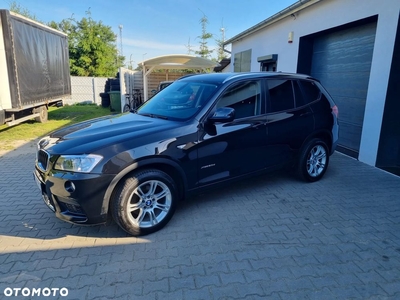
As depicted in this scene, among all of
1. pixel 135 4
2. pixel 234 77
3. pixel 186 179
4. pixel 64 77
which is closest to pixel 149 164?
pixel 186 179

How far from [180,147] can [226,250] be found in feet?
3.98

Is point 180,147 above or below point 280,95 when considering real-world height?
below

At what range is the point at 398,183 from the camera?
15.8 ft

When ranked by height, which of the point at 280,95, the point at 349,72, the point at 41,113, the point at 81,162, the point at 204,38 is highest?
the point at 204,38

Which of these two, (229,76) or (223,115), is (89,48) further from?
(223,115)

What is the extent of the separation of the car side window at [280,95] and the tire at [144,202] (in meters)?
1.91

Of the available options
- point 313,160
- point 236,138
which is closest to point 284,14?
point 313,160

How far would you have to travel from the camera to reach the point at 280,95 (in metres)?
4.27

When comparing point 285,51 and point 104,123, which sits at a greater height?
point 285,51

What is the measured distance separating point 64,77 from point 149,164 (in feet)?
37.0

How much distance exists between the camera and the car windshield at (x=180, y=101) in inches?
141

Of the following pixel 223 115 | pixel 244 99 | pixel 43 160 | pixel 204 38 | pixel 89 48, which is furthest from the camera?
pixel 89 48

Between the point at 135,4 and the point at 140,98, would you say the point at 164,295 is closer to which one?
the point at 140,98

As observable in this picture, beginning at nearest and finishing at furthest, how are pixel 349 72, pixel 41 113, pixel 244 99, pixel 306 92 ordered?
pixel 244 99 < pixel 306 92 < pixel 349 72 < pixel 41 113
